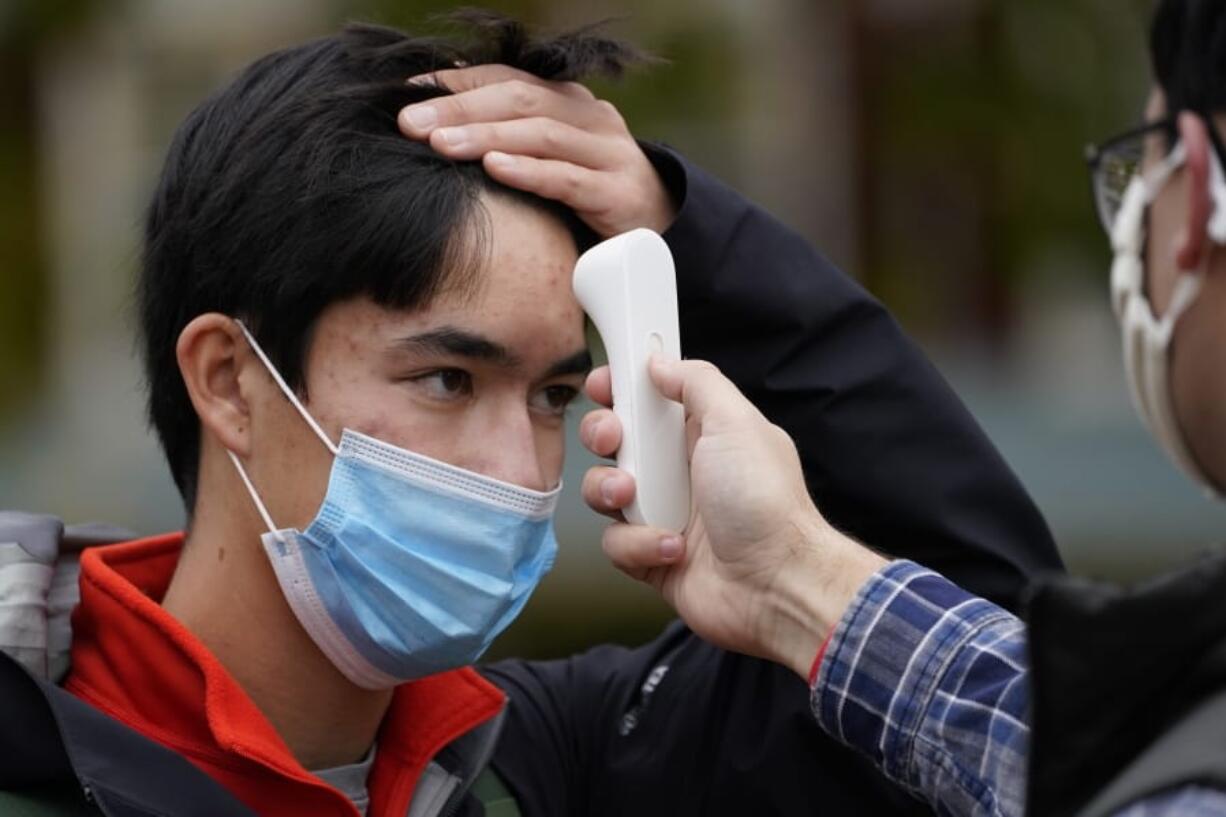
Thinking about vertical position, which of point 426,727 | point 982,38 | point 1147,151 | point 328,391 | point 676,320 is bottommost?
point 982,38

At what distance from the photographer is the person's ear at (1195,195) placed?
6.82 ft

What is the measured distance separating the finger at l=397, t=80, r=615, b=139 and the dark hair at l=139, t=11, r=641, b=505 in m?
0.04

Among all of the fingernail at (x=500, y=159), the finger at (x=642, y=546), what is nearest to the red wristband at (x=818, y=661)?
the finger at (x=642, y=546)

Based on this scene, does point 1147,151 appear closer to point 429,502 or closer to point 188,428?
point 429,502

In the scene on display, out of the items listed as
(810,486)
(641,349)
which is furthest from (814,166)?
(641,349)

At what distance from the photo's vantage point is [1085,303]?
10.6 meters

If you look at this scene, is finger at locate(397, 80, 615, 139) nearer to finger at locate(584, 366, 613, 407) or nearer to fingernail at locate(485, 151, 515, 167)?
fingernail at locate(485, 151, 515, 167)

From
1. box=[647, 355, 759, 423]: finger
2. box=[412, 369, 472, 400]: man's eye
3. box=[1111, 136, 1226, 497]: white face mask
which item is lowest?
box=[412, 369, 472, 400]: man's eye

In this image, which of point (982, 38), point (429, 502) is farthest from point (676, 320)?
point (982, 38)

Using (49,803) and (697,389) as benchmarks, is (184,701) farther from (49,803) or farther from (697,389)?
(697,389)

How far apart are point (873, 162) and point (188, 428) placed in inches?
317

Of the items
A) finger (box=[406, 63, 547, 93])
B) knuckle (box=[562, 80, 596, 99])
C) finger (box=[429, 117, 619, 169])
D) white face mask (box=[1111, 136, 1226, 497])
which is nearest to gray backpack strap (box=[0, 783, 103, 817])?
finger (box=[429, 117, 619, 169])

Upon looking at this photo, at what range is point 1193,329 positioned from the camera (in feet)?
7.02

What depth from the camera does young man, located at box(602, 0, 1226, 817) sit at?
1909 mm
